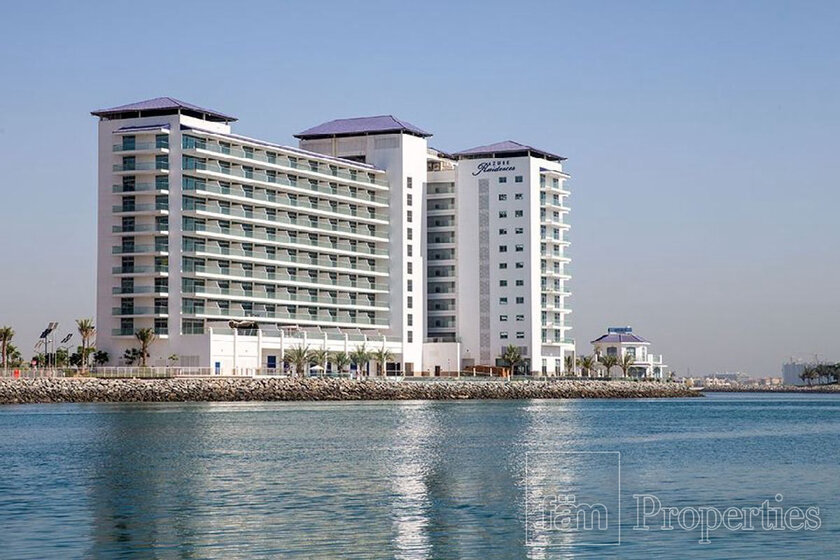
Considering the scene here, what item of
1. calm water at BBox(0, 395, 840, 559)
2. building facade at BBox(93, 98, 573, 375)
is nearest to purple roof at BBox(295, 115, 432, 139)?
building facade at BBox(93, 98, 573, 375)

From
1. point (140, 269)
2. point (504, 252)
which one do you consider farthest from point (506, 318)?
point (140, 269)

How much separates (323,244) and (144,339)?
2873cm

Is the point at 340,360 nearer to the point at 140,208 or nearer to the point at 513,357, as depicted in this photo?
the point at 140,208

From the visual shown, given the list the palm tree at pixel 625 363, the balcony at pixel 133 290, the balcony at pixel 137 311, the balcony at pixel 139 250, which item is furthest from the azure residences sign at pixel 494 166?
the balcony at pixel 137 311

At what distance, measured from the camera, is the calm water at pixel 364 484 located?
27.8m

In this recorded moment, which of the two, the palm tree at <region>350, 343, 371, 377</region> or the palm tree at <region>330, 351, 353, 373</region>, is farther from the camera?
the palm tree at <region>350, 343, 371, 377</region>

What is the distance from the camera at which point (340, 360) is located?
5640 inches

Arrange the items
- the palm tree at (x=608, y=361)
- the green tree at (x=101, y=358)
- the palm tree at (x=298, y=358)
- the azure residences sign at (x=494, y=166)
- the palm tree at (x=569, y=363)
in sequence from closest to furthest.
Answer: the green tree at (x=101, y=358) → the palm tree at (x=298, y=358) → the azure residences sign at (x=494, y=166) → the palm tree at (x=569, y=363) → the palm tree at (x=608, y=361)

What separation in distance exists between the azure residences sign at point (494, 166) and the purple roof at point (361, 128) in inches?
298

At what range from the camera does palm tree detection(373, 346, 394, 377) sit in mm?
151000

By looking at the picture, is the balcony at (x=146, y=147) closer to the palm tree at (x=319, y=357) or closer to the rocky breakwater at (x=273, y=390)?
the rocky breakwater at (x=273, y=390)

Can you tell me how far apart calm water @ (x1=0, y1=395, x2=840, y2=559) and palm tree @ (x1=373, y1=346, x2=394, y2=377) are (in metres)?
72.3

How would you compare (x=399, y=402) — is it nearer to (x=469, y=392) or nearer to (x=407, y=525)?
(x=469, y=392)

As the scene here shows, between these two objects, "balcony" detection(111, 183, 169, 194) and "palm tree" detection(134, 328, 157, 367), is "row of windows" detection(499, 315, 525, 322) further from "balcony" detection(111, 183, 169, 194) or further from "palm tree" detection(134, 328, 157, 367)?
"palm tree" detection(134, 328, 157, 367)
